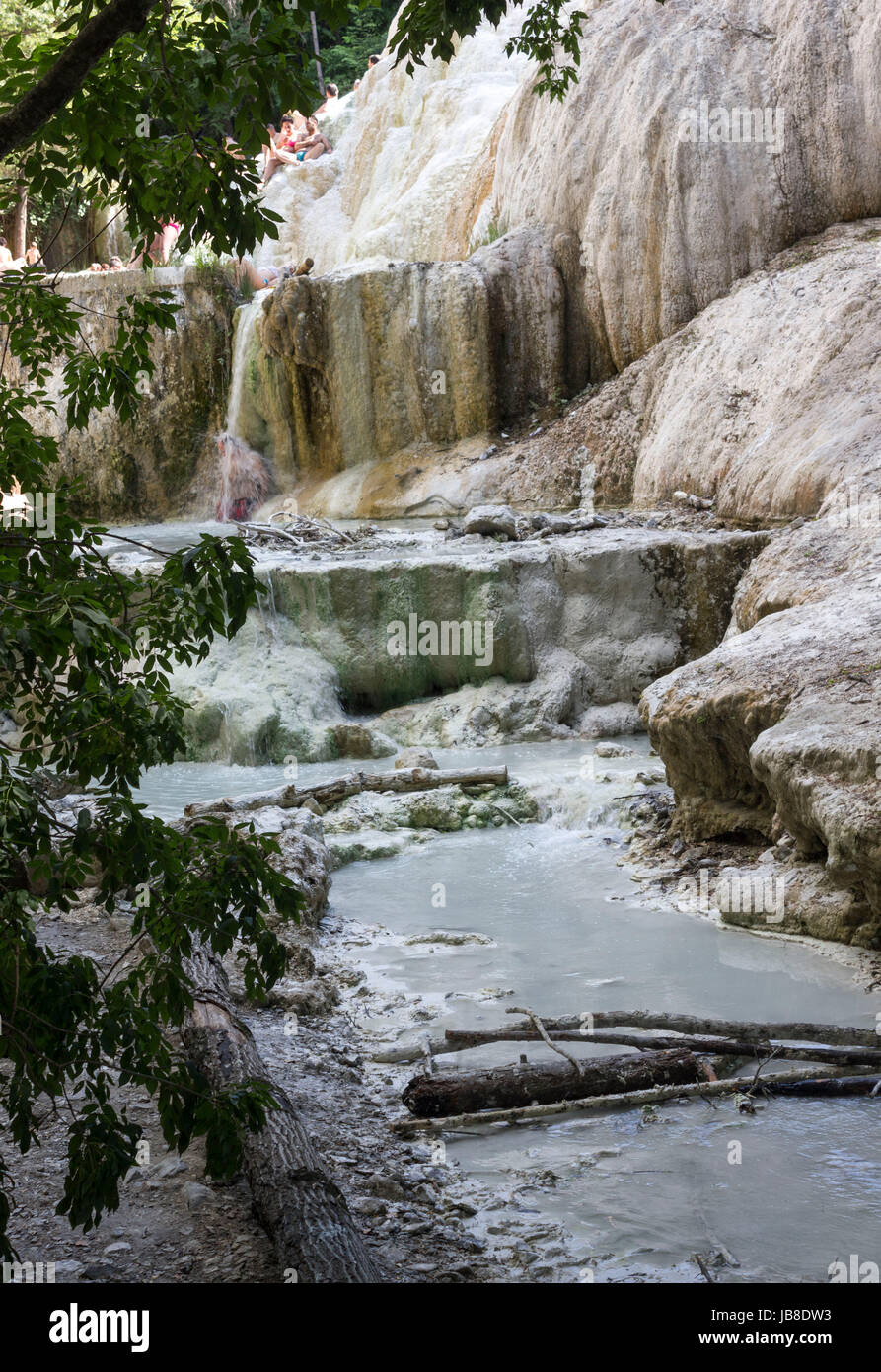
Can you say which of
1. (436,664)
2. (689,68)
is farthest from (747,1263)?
(689,68)

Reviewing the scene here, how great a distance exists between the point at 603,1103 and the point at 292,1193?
138 cm

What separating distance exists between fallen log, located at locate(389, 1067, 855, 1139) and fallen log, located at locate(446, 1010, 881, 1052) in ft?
0.65

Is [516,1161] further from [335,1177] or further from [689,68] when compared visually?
[689,68]

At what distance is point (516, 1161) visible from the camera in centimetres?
387

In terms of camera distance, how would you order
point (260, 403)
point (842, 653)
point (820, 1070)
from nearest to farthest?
point (820, 1070) < point (842, 653) < point (260, 403)

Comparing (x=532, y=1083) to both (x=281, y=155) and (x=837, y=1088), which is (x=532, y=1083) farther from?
(x=281, y=155)

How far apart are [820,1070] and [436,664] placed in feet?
26.6

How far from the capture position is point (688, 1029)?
14.8 ft

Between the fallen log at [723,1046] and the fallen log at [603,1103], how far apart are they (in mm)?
75

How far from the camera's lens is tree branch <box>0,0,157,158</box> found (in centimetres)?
215
